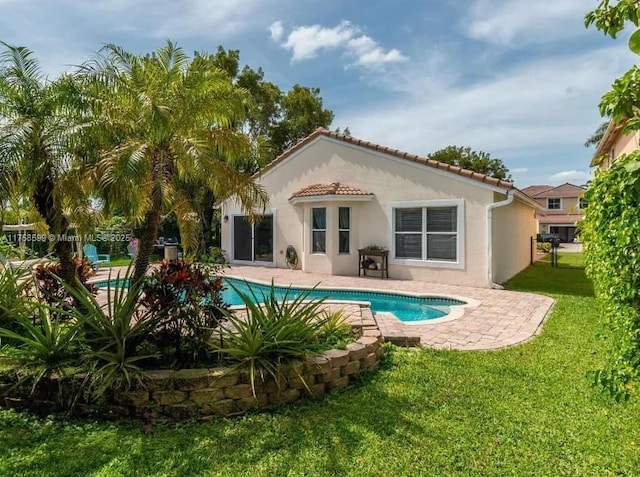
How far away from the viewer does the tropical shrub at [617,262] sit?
3.36 meters

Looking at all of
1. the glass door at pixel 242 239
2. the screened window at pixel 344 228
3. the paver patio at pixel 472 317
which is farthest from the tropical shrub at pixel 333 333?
the glass door at pixel 242 239

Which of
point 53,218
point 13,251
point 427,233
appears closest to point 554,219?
point 427,233

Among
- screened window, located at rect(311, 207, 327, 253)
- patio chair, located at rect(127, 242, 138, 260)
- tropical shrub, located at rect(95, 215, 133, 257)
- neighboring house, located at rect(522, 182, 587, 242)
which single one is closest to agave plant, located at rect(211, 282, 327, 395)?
screened window, located at rect(311, 207, 327, 253)

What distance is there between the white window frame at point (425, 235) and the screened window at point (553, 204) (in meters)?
55.8

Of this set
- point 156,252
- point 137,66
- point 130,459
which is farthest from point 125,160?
point 156,252

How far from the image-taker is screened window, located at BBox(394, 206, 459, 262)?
16297mm

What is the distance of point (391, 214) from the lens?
17.7 metres

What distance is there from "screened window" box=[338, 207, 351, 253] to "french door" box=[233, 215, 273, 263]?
5.22 metres

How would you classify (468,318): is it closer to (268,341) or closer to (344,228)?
(268,341)

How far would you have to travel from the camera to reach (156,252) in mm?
29531

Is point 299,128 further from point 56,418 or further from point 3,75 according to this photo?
point 56,418

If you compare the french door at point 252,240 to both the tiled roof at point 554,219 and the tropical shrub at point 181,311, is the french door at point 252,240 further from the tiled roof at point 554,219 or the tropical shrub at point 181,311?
the tiled roof at point 554,219

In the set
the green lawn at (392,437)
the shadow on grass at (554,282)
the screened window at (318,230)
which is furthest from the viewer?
the screened window at (318,230)

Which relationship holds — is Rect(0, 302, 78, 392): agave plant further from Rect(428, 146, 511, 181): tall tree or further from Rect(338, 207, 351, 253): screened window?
Rect(428, 146, 511, 181): tall tree
